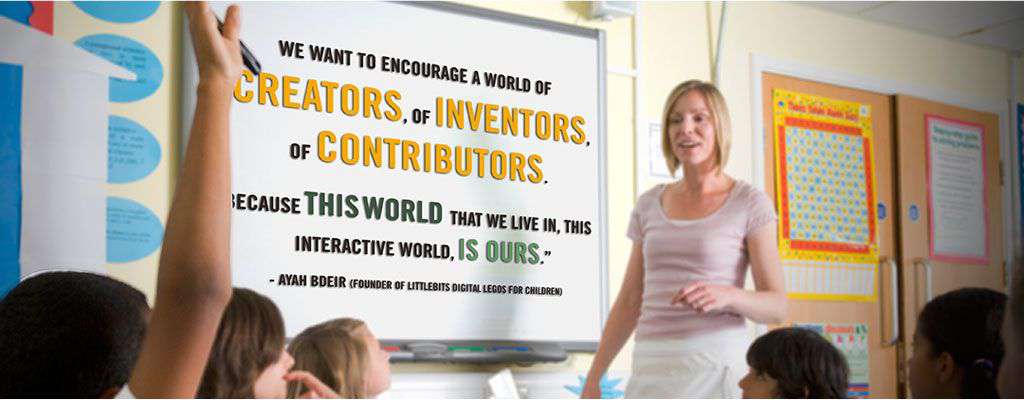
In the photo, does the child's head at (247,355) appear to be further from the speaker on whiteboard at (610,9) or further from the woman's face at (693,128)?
the speaker on whiteboard at (610,9)

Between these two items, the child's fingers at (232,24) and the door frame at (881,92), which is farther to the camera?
the door frame at (881,92)

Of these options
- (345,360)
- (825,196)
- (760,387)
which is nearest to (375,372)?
Result: (345,360)

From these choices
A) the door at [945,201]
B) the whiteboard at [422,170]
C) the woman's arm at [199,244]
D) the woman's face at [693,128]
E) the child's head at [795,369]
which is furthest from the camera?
the door at [945,201]

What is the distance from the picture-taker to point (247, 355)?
0.81m

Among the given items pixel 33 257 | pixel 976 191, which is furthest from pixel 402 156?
pixel 976 191

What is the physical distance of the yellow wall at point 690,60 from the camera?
147cm

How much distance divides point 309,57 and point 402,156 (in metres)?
0.22

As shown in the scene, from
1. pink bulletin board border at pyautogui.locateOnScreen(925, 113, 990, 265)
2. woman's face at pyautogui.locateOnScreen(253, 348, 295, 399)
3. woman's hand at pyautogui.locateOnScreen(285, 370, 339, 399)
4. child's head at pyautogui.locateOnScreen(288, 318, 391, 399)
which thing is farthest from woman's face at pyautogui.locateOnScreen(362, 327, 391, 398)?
pink bulletin board border at pyautogui.locateOnScreen(925, 113, 990, 265)

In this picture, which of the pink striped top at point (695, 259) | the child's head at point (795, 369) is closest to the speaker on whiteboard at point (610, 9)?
the pink striped top at point (695, 259)

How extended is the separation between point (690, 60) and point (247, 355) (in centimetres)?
146

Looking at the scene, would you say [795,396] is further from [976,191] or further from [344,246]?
[976,191]

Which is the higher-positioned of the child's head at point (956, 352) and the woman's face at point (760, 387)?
the child's head at point (956, 352)

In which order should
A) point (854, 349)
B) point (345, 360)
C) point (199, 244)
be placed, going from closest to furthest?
point (199, 244) < point (345, 360) < point (854, 349)

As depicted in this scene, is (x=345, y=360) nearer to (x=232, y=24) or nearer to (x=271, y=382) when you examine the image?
(x=271, y=382)
